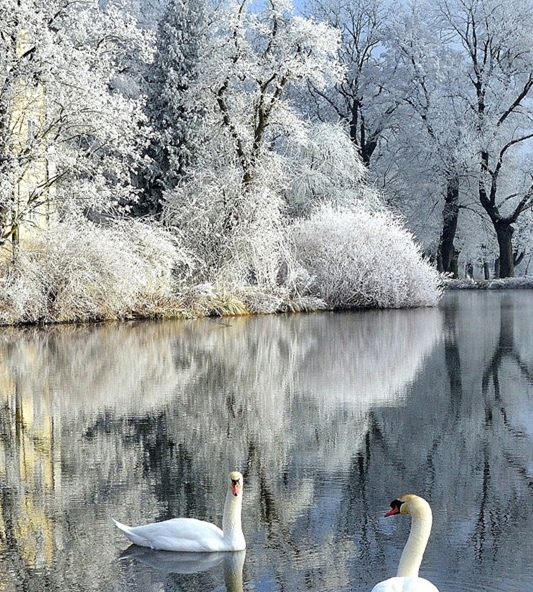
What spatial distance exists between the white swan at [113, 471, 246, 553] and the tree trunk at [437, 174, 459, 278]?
140 feet

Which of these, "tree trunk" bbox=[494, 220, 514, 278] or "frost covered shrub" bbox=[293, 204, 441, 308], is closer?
"frost covered shrub" bbox=[293, 204, 441, 308]

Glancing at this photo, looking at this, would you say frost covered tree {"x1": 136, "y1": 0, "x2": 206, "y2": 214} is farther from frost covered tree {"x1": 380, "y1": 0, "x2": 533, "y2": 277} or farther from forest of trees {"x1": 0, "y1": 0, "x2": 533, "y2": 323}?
frost covered tree {"x1": 380, "y1": 0, "x2": 533, "y2": 277}

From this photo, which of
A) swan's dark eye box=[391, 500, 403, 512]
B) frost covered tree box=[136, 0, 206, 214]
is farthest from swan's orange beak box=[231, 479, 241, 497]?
frost covered tree box=[136, 0, 206, 214]

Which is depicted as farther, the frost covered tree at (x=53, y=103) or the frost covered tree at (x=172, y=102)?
the frost covered tree at (x=172, y=102)

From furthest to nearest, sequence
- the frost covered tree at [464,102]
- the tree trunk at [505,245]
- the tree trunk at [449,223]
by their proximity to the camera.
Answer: the tree trunk at [449,223] < the tree trunk at [505,245] < the frost covered tree at [464,102]

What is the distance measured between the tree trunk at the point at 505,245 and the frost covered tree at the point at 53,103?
26794mm

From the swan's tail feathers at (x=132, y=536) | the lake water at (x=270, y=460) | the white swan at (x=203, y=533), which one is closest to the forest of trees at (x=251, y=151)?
the lake water at (x=270, y=460)

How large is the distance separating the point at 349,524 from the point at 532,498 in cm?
161

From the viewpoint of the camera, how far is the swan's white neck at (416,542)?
473 centimetres

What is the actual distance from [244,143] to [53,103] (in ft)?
32.7

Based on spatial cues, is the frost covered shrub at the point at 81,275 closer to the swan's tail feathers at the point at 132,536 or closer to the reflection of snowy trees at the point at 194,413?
the reflection of snowy trees at the point at 194,413

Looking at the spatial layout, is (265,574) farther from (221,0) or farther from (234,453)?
(221,0)

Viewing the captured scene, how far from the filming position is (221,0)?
50.2 metres

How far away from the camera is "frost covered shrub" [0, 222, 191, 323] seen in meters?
23.7
